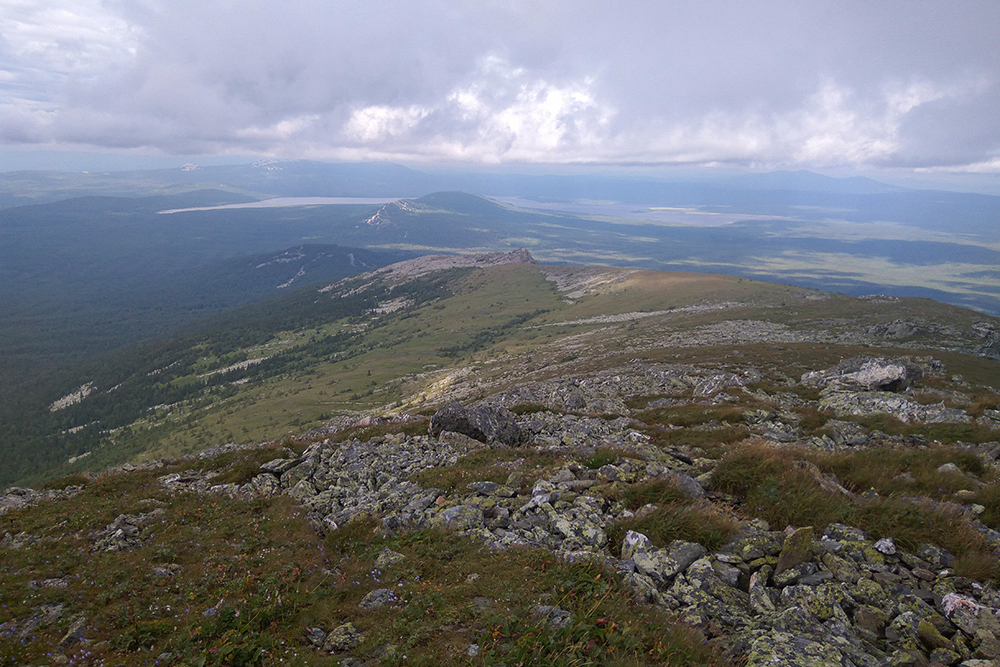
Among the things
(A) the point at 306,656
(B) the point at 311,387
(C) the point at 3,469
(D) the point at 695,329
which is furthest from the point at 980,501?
(C) the point at 3,469

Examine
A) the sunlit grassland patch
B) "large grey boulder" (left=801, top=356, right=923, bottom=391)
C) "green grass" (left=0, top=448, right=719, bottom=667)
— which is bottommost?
"large grey boulder" (left=801, top=356, right=923, bottom=391)

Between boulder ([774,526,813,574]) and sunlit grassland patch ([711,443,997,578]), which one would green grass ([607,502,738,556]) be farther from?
sunlit grassland patch ([711,443,997,578])

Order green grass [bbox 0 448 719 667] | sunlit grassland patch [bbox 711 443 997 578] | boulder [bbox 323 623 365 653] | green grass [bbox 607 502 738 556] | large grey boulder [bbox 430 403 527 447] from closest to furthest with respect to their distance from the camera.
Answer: green grass [bbox 0 448 719 667], boulder [bbox 323 623 365 653], sunlit grassland patch [bbox 711 443 997 578], green grass [bbox 607 502 738 556], large grey boulder [bbox 430 403 527 447]

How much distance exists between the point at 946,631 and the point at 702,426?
17645 mm

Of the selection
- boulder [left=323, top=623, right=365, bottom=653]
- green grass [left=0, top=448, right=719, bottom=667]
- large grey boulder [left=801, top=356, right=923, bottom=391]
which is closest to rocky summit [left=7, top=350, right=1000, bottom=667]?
boulder [left=323, top=623, right=365, bottom=653]

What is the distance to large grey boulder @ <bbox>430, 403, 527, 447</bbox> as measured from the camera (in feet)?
77.9

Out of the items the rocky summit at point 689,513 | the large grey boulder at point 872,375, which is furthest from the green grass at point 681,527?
the large grey boulder at point 872,375

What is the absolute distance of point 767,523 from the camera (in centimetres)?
1148

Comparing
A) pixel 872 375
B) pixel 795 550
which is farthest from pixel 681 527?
pixel 872 375

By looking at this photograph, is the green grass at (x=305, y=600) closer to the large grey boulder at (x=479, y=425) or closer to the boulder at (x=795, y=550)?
the boulder at (x=795, y=550)

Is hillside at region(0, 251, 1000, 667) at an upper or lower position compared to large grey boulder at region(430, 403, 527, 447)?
upper

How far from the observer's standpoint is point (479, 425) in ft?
78.5

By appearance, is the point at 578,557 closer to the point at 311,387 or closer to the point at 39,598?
the point at 39,598

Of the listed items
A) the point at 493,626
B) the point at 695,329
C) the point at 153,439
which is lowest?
the point at 153,439
